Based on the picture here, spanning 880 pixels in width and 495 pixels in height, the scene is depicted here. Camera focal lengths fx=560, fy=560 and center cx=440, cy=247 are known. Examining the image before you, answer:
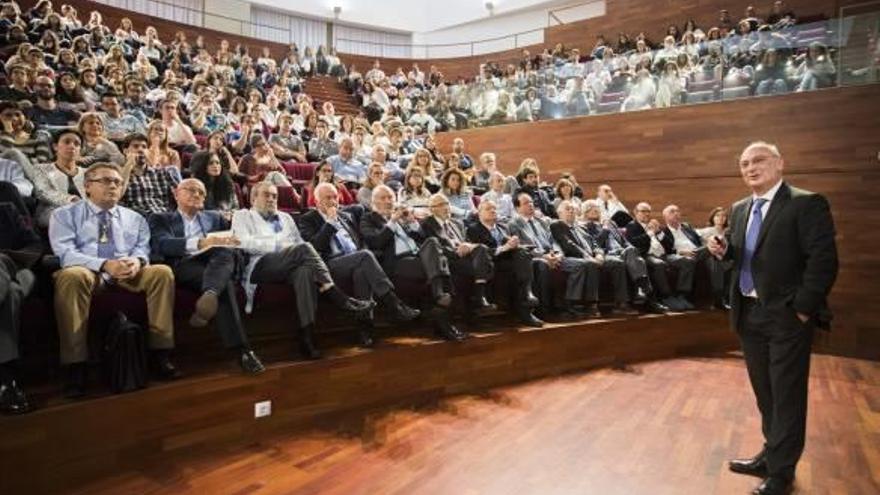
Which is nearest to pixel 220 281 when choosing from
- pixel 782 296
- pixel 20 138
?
pixel 20 138

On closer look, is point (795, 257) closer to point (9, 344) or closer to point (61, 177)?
point (9, 344)

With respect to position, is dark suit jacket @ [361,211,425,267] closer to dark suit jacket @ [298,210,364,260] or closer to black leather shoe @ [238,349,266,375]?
dark suit jacket @ [298,210,364,260]

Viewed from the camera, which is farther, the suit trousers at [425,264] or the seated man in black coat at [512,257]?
the seated man in black coat at [512,257]

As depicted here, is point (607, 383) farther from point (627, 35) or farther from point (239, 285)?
point (627, 35)

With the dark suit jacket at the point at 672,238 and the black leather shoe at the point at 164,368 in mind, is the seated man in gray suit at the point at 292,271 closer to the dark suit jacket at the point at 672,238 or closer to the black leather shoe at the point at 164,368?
the black leather shoe at the point at 164,368

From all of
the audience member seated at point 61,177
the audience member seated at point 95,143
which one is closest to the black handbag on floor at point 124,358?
the audience member seated at point 61,177

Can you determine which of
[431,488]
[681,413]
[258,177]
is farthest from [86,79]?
[681,413]

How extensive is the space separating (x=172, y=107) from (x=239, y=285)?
7.60 ft

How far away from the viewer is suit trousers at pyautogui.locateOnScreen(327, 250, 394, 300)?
2658 mm

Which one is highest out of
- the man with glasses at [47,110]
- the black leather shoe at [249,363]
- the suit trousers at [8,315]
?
the man with glasses at [47,110]

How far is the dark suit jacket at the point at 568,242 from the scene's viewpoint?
3.92 metres

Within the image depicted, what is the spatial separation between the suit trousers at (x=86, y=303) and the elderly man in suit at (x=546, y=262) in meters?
2.09

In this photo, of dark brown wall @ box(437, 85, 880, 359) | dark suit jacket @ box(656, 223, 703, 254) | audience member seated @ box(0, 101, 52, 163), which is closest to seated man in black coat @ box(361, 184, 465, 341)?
audience member seated @ box(0, 101, 52, 163)

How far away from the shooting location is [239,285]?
8.03ft
